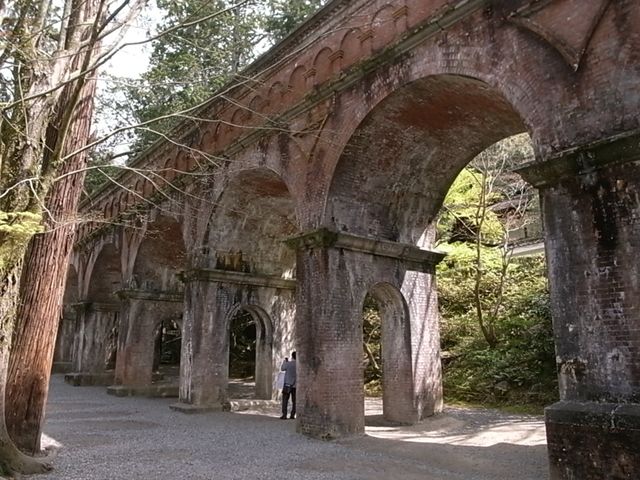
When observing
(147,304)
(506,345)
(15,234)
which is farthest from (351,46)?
(147,304)

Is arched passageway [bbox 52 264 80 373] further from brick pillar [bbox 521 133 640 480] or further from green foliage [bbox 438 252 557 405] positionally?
brick pillar [bbox 521 133 640 480]

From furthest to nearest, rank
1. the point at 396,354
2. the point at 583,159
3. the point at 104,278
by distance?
1. the point at 104,278
2. the point at 396,354
3. the point at 583,159

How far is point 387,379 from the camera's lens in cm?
1145

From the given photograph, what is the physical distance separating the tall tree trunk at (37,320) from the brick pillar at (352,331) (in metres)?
4.40

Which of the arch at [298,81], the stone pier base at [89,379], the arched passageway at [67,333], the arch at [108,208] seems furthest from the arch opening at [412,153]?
the arched passageway at [67,333]

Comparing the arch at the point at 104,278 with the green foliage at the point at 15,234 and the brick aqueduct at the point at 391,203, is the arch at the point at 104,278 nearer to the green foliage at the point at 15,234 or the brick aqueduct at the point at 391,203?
the brick aqueduct at the point at 391,203

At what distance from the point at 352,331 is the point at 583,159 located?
17.9 ft

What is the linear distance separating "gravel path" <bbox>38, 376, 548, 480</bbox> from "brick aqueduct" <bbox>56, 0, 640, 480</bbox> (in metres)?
0.85

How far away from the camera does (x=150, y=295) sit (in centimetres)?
1800

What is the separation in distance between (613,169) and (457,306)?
43.5 feet

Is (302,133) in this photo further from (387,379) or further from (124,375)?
(124,375)

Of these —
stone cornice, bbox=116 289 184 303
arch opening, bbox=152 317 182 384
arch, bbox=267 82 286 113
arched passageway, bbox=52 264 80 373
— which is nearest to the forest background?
arch, bbox=267 82 286 113

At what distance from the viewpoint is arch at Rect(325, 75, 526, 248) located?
9.27m

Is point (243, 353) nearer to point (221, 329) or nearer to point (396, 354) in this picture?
point (221, 329)
